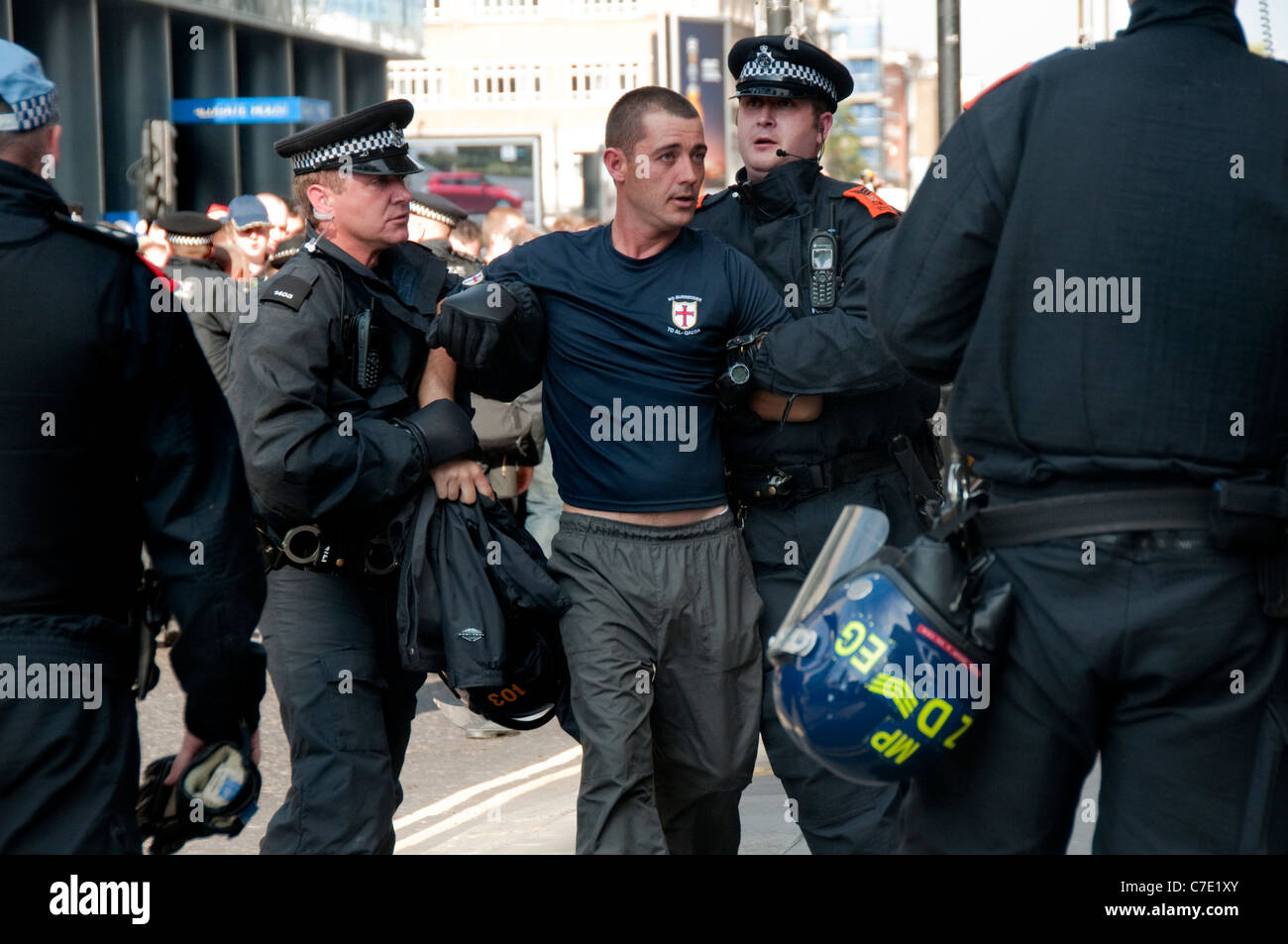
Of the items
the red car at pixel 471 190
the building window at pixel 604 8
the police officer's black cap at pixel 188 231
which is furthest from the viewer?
the building window at pixel 604 8

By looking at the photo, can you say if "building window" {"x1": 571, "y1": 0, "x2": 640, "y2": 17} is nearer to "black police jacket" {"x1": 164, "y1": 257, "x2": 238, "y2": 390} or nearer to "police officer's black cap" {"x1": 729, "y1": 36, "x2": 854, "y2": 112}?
"black police jacket" {"x1": 164, "y1": 257, "x2": 238, "y2": 390}

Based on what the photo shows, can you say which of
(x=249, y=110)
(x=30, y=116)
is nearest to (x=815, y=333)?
(x=30, y=116)

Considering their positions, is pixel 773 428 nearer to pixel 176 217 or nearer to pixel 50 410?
pixel 50 410

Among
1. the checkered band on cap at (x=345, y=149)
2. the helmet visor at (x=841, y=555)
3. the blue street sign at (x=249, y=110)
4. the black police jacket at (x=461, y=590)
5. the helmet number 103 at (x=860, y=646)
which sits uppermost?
the blue street sign at (x=249, y=110)

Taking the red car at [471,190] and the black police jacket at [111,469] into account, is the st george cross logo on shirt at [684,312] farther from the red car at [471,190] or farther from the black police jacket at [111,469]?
the red car at [471,190]

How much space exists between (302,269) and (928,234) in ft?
6.84

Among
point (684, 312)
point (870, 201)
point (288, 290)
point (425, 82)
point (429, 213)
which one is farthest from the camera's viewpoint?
point (425, 82)

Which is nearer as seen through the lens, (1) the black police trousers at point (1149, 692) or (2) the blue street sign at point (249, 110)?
(1) the black police trousers at point (1149, 692)

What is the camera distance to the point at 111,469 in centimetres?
305

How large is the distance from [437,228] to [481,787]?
3.26 metres

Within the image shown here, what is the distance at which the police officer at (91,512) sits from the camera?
2.92 m

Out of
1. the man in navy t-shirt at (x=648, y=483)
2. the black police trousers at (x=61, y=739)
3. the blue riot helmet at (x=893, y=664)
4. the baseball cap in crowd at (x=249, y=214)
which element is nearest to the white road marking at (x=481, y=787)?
the man in navy t-shirt at (x=648, y=483)

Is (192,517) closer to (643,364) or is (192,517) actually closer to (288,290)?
(288,290)

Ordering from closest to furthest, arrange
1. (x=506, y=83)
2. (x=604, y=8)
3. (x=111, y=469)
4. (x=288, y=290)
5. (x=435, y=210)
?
(x=111, y=469), (x=288, y=290), (x=435, y=210), (x=604, y=8), (x=506, y=83)
